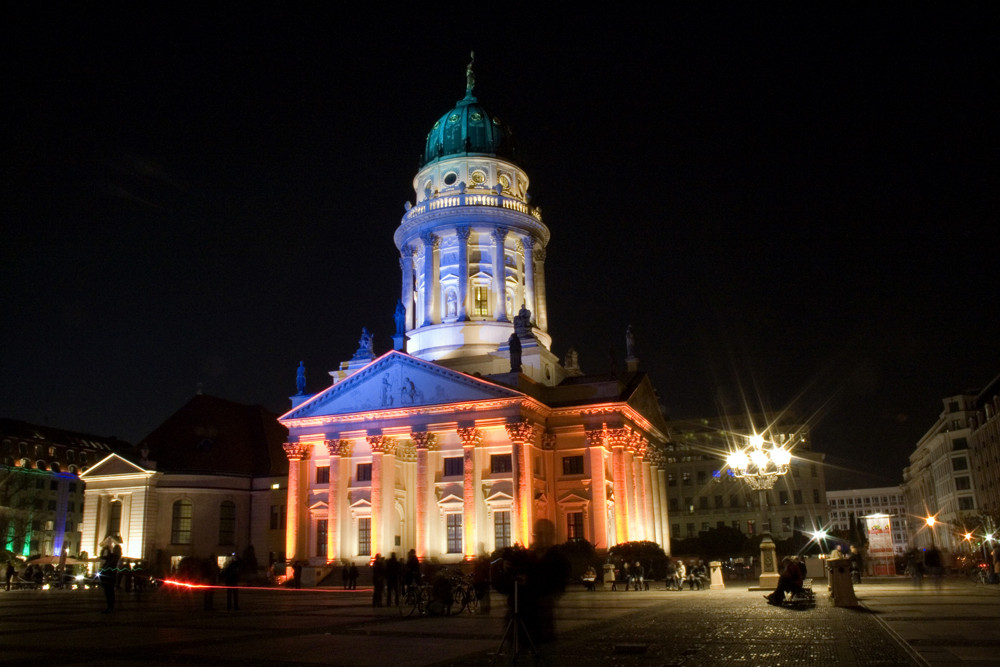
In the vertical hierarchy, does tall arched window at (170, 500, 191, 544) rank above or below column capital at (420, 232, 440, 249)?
below

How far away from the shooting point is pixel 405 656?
1521cm

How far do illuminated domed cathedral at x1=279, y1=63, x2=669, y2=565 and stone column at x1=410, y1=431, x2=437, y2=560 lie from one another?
0.24 ft

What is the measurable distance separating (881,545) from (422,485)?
2811 centimetres

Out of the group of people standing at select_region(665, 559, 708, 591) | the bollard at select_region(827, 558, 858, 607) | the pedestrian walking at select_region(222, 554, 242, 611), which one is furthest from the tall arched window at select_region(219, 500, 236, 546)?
the bollard at select_region(827, 558, 858, 607)

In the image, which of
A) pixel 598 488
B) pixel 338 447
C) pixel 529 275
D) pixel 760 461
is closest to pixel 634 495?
pixel 598 488

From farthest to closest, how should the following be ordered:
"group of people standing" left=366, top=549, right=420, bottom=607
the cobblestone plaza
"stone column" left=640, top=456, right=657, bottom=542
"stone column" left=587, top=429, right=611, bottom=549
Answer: "stone column" left=640, top=456, right=657, bottom=542
"stone column" left=587, top=429, right=611, bottom=549
"group of people standing" left=366, top=549, right=420, bottom=607
the cobblestone plaza

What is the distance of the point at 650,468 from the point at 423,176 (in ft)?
97.0

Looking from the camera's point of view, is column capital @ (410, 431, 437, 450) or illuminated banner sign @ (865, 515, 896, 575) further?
column capital @ (410, 431, 437, 450)

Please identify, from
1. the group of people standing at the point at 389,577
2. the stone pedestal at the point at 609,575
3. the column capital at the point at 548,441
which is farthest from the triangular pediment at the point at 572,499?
the group of people standing at the point at 389,577

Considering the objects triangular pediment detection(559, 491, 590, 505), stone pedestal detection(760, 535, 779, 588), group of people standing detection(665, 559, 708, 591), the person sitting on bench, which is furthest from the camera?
triangular pediment detection(559, 491, 590, 505)

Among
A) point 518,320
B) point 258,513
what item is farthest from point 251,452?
point 518,320

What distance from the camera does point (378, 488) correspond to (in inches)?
2131

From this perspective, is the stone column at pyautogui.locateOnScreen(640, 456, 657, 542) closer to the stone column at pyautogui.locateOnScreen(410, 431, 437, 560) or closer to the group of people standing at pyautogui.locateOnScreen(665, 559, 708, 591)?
the stone column at pyautogui.locateOnScreen(410, 431, 437, 560)

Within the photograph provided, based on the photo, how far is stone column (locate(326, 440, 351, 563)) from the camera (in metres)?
54.5
